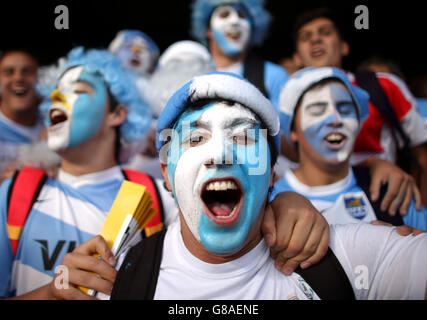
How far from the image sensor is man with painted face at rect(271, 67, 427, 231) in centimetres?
229

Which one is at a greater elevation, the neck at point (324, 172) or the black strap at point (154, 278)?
the neck at point (324, 172)

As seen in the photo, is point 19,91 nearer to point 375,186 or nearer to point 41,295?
point 41,295

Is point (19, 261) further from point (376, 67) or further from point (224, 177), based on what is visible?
point (376, 67)

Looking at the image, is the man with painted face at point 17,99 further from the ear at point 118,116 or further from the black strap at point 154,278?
the black strap at point 154,278

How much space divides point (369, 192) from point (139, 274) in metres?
1.60

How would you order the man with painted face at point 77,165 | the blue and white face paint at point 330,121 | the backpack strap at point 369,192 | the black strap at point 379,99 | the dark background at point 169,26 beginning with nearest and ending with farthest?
the man with painted face at point 77,165, the backpack strap at point 369,192, the blue and white face paint at point 330,121, the black strap at point 379,99, the dark background at point 169,26

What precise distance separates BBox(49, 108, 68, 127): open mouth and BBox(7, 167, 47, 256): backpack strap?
39 cm

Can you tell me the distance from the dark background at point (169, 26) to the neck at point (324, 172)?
206 cm

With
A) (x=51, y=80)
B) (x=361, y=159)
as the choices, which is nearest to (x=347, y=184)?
(x=361, y=159)

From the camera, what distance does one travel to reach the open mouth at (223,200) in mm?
1422

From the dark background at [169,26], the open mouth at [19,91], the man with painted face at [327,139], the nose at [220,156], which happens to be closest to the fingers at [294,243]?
the nose at [220,156]

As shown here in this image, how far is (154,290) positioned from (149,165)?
2118 millimetres

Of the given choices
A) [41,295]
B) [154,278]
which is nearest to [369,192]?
[154,278]

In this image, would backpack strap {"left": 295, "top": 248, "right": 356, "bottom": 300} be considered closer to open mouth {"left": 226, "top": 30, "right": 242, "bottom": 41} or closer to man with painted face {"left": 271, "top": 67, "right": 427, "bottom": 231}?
man with painted face {"left": 271, "top": 67, "right": 427, "bottom": 231}
